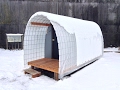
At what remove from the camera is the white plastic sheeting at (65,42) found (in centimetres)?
410

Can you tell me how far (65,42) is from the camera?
4.19 meters

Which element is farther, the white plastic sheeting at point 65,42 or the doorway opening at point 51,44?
the doorway opening at point 51,44

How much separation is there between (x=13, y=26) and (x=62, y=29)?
5.63 metres

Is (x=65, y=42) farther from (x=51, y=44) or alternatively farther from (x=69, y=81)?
(x=51, y=44)

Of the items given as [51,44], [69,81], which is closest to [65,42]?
[69,81]

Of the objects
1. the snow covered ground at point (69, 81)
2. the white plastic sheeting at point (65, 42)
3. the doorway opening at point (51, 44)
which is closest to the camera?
the snow covered ground at point (69, 81)

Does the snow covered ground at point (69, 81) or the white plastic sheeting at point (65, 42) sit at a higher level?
the white plastic sheeting at point (65, 42)

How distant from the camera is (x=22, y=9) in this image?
8961mm

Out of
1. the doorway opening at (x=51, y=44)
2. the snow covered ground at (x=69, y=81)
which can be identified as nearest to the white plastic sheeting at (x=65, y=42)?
the doorway opening at (x=51, y=44)

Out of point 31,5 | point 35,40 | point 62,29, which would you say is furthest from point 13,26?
point 62,29

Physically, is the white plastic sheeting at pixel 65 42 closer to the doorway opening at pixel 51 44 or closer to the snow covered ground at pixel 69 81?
the doorway opening at pixel 51 44

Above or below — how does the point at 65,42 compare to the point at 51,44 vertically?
above

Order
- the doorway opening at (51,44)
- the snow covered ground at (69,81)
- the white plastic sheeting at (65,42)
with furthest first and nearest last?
the doorway opening at (51,44) < the white plastic sheeting at (65,42) < the snow covered ground at (69,81)

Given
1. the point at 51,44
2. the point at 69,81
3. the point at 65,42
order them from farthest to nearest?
the point at 51,44 → the point at 65,42 → the point at 69,81
